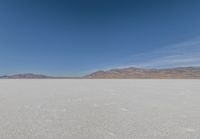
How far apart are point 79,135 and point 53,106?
1618 millimetres

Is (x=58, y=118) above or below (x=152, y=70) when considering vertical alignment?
below

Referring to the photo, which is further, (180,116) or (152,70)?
(152,70)

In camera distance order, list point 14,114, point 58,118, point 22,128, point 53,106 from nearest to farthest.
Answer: point 22,128 < point 58,118 < point 14,114 < point 53,106

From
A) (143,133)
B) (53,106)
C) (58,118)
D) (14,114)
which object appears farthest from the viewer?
(53,106)

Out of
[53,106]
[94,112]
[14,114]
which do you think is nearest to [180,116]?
[94,112]

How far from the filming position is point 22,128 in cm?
238

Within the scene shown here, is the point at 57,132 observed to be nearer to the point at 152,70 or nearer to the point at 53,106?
the point at 53,106

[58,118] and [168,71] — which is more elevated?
[168,71]

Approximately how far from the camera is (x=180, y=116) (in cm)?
297

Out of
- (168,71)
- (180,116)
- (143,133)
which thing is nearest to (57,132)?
(143,133)

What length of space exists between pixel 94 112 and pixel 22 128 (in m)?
1.15

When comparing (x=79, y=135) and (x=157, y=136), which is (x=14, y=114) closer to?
(x=79, y=135)

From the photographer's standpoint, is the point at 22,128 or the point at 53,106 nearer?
the point at 22,128

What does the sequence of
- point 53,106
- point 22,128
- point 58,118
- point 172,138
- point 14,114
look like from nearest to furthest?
point 172,138, point 22,128, point 58,118, point 14,114, point 53,106
